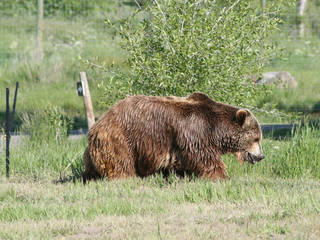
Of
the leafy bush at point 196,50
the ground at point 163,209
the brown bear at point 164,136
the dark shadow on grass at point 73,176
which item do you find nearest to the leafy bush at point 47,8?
the leafy bush at point 196,50

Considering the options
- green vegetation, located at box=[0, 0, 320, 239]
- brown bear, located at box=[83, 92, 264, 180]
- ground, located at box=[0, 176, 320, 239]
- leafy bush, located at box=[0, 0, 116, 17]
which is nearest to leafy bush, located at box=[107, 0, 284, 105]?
green vegetation, located at box=[0, 0, 320, 239]

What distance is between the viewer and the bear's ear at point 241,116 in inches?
283

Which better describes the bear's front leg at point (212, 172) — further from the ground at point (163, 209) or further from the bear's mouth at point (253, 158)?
the bear's mouth at point (253, 158)

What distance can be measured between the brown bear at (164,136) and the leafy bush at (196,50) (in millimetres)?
1109

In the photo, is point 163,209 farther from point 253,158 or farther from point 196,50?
point 196,50

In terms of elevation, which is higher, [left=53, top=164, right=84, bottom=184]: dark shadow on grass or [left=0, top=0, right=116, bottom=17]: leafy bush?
[left=0, top=0, right=116, bottom=17]: leafy bush

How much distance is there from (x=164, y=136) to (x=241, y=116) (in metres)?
0.91

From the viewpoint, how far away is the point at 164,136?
7090 millimetres

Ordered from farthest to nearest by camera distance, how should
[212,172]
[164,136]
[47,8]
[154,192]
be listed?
1. [47,8]
2. [212,172]
3. [164,136]
4. [154,192]

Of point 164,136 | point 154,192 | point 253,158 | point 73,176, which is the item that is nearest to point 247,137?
point 253,158

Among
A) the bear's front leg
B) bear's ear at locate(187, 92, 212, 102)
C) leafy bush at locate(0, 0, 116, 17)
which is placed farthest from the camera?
leafy bush at locate(0, 0, 116, 17)

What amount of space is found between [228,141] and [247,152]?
0.29m

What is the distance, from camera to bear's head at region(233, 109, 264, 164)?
7.24 meters

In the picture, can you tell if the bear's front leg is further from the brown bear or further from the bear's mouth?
the bear's mouth
